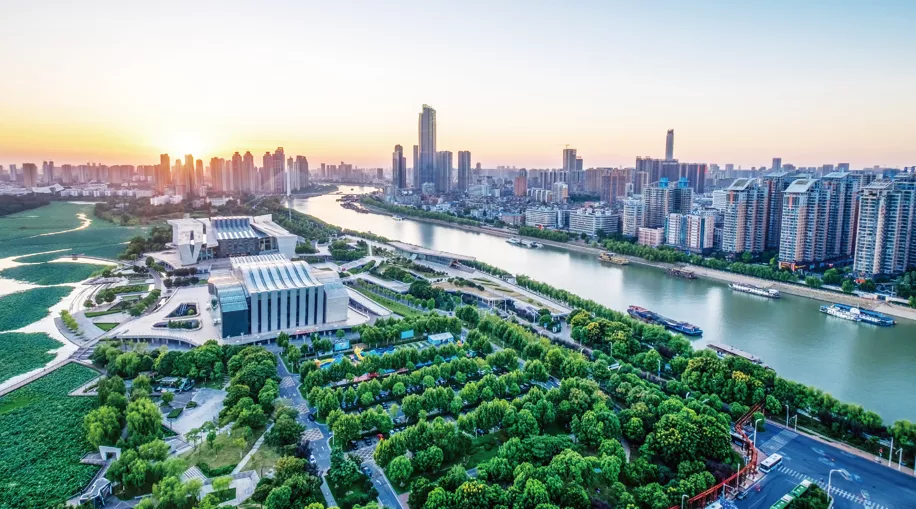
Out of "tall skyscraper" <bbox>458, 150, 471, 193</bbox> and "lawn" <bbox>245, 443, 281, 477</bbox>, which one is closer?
"lawn" <bbox>245, 443, 281, 477</bbox>

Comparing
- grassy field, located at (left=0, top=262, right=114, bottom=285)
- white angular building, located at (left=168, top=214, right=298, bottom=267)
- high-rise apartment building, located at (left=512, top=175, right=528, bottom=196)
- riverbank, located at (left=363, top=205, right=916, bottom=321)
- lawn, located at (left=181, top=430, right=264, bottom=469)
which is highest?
high-rise apartment building, located at (left=512, top=175, right=528, bottom=196)

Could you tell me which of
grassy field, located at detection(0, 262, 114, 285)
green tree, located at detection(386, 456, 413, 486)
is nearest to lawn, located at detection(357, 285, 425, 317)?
green tree, located at detection(386, 456, 413, 486)

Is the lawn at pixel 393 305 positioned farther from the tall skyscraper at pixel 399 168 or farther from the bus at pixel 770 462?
the tall skyscraper at pixel 399 168

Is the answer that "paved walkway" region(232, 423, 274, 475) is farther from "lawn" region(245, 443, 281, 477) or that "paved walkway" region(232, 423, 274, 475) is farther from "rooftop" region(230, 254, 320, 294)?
"rooftop" region(230, 254, 320, 294)

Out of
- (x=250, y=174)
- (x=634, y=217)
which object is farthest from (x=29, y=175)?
(x=634, y=217)

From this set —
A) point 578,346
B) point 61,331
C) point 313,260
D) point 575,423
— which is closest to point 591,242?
point 313,260

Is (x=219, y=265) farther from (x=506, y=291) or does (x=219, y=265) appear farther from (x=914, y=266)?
(x=914, y=266)

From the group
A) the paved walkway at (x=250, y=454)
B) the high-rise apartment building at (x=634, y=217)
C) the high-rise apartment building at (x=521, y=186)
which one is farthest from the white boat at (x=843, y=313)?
the high-rise apartment building at (x=521, y=186)
